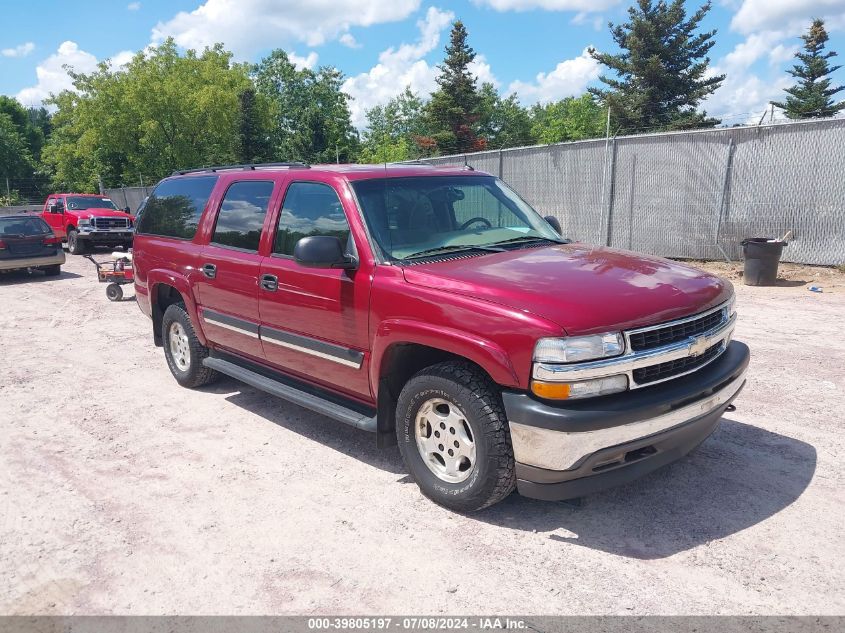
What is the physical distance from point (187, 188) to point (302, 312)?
251cm

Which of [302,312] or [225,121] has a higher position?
[225,121]

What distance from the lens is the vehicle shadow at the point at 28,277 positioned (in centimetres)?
1458

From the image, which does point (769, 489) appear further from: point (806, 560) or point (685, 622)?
point (685, 622)

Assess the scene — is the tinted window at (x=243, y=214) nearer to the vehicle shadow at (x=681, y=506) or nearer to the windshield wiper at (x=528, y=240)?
the windshield wiper at (x=528, y=240)

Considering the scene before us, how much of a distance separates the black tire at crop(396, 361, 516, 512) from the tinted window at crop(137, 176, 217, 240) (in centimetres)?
311

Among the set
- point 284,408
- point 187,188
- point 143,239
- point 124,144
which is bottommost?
point 284,408

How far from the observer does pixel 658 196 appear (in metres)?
13.9

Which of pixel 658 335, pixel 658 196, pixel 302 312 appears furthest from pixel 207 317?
pixel 658 196

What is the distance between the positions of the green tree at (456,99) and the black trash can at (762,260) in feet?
133

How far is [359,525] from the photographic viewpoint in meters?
3.60

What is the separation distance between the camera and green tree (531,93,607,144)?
70.8 meters

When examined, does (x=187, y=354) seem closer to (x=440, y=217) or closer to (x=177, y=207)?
(x=177, y=207)

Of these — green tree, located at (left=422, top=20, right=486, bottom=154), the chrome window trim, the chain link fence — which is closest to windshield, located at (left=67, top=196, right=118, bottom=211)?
the chain link fence

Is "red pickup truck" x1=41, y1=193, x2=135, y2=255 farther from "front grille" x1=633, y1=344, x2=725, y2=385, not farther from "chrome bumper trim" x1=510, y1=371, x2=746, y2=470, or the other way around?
"front grille" x1=633, y1=344, x2=725, y2=385
